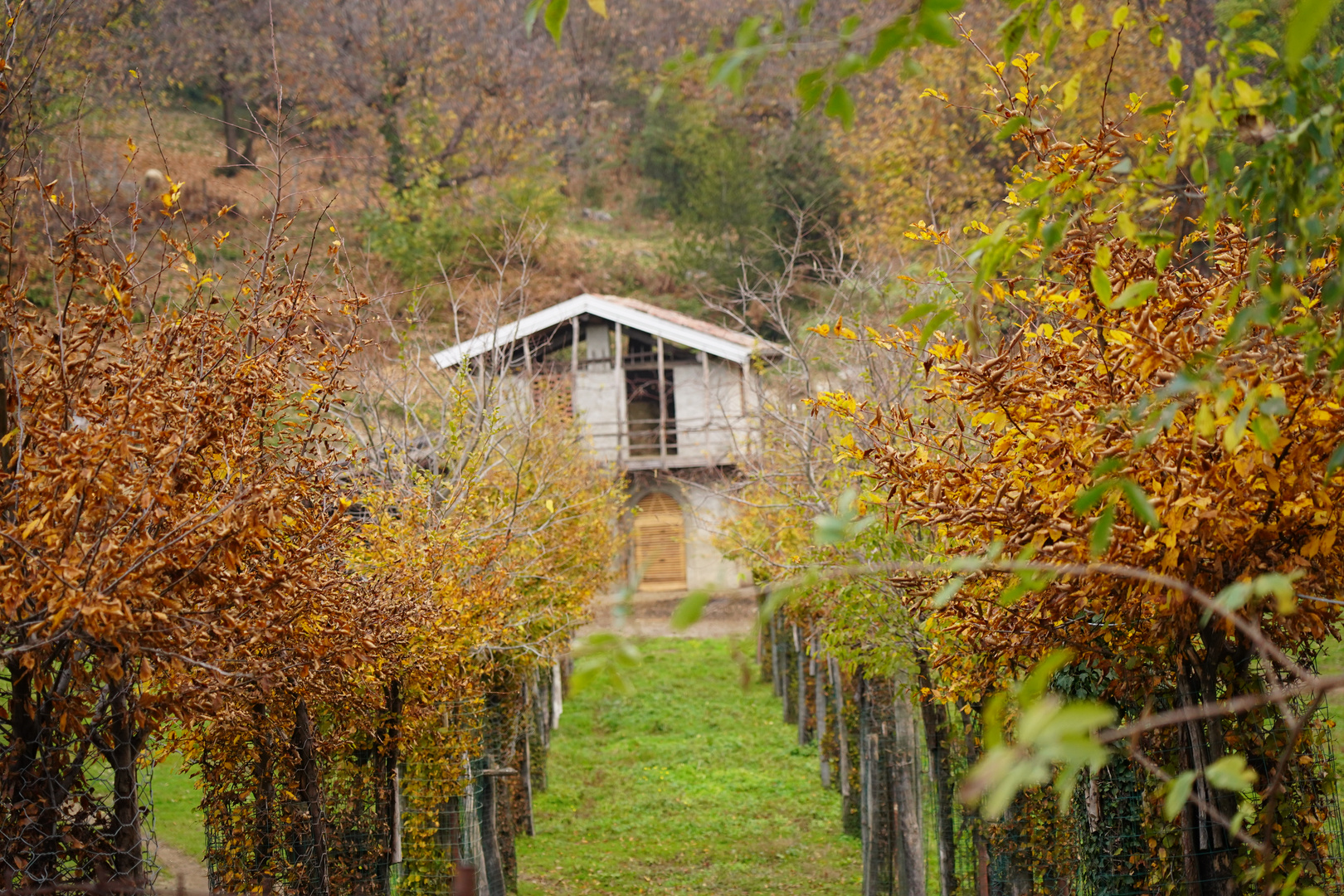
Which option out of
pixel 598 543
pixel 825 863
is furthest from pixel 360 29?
pixel 825 863

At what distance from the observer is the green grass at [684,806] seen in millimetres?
14500

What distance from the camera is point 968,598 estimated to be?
547 centimetres

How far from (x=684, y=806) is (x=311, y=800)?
11.2 meters

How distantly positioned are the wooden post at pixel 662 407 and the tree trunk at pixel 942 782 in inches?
841

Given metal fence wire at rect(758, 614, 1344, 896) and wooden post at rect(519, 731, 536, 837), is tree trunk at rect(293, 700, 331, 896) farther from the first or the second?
wooden post at rect(519, 731, 536, 837)

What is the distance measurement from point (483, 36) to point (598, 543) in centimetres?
2999

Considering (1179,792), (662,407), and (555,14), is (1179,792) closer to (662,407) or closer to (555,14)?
(555,14)

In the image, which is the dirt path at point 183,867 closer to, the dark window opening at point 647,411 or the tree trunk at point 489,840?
the tree trunk at point 489,840

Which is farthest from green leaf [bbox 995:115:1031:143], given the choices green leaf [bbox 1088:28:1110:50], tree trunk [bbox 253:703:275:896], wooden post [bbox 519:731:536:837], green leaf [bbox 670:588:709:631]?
wooden post [bbox 519:731:536:837]

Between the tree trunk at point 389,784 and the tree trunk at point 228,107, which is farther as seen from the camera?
the tree trunk at point 228,107

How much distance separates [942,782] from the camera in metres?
10.1

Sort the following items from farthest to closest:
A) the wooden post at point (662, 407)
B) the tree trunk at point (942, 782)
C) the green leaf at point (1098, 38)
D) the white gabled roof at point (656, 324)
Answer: the wooden post at point (662, 407), the white gabled roof at point (656, 324), the tree trunk at point (942, 782), the green leaf at point (1098, 38)

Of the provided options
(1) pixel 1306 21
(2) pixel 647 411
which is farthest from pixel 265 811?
(2) pixel 647 411

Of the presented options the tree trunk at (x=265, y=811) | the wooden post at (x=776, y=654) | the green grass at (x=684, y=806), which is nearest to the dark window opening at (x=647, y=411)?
the wooden post at (x=776, y=654)
